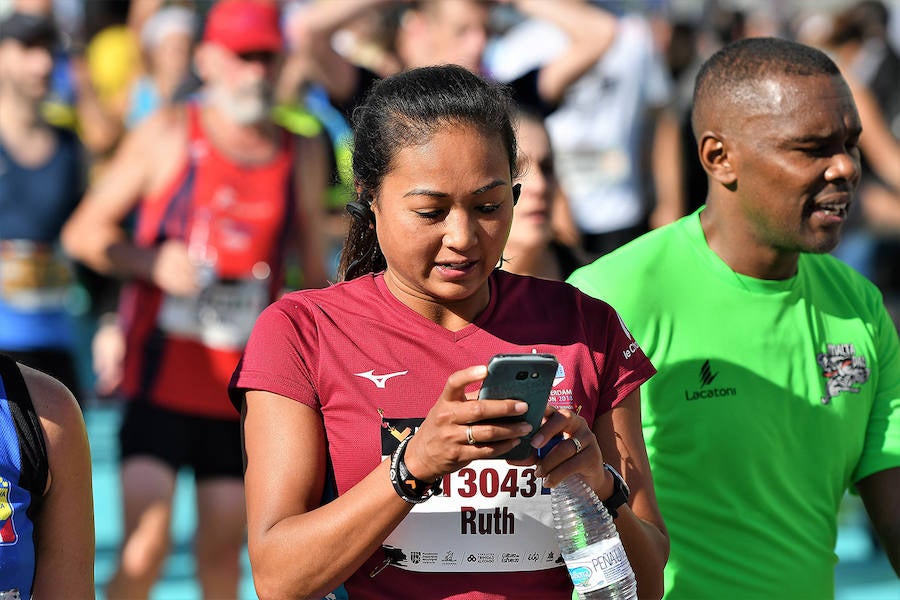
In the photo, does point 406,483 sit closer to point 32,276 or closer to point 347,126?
point 347,126

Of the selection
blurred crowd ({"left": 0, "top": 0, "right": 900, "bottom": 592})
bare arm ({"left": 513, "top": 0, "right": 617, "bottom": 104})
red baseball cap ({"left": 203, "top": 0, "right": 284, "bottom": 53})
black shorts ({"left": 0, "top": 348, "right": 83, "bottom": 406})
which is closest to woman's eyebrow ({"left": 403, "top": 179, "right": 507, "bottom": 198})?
blurred crowd ({"left": 0, "top": 0, "right": 900, "bottom": 592})

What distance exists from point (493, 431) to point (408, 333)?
0.50 metres

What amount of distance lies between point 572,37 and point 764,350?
415 cm

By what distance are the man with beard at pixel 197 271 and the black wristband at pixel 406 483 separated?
3.24 metres

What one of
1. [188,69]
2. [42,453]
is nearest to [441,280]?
[42,453]

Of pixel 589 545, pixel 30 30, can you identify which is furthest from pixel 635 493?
pixel 30 30

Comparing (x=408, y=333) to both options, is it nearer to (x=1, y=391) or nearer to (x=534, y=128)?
(x=1, y=391)

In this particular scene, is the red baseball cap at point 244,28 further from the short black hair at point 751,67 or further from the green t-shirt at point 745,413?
the green t-shirt at point 745,413

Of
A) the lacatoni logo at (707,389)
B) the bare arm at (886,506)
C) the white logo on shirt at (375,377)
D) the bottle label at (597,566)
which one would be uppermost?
the white logo on shirt at (375,377)

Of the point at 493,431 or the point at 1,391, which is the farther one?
the point at 1,391

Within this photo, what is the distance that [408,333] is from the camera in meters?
2.84

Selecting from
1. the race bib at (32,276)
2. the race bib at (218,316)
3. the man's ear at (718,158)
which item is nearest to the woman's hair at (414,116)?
the man's ear at (718,158)

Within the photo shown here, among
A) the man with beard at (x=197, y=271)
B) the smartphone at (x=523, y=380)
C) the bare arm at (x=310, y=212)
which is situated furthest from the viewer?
the bare arm at (x=310, y=212)

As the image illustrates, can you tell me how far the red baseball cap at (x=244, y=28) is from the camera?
605 cm
